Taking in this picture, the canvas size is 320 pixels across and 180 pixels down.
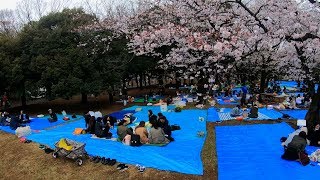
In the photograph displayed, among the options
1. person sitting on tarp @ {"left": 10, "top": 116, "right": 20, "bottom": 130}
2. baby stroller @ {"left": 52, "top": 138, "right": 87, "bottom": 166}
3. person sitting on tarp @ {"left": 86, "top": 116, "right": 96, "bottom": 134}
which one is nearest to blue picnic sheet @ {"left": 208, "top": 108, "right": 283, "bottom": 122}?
person sitting on tarp @ {"left": 86, "top": 116, "right": 96, "bottom": 134}

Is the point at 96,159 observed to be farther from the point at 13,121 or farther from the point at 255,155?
the point at 13,121

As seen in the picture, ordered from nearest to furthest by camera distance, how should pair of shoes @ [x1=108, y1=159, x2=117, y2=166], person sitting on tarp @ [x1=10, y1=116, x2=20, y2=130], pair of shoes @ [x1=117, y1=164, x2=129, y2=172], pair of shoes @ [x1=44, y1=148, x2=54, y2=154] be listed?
pair of shoes @ [x1=117, y1=164, x2=129, y2=172] < pair of shoes @ [x1=108, y1=159, x2=117, y2=166] < pair of shoes @ [x1=44, y1=148, x2=54, y2=154] < person sitting on tarp @ [x1=10, y1=116, x2=20, y2=130]

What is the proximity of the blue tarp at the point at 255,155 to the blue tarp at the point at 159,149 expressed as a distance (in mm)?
884

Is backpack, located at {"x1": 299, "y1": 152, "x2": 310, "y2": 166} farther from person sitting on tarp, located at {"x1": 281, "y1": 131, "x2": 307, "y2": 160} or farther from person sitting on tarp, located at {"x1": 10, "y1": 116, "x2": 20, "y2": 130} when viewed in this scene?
person sitting on tarp, located at {"x1": 10, "y1": 116, "x2": 20, "y2": 130}

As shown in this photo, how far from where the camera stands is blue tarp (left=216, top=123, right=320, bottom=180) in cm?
909

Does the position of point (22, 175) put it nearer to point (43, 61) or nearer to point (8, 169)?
point (8, 169)

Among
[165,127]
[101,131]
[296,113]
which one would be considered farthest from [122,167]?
[296,113]

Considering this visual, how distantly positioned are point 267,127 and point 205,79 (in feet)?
31.3

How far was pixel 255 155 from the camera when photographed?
35.1 ft

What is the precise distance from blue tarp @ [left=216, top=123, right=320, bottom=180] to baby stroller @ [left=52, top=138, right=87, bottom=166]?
503 cm

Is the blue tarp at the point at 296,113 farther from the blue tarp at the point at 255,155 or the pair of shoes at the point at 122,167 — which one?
the pair of shoes at the point at 122,167

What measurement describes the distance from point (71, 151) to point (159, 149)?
3.30 metres

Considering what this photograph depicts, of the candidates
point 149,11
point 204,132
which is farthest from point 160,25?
point 204,132

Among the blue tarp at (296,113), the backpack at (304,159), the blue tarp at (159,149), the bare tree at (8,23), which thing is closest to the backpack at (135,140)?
the blue tarp at (159,149)
